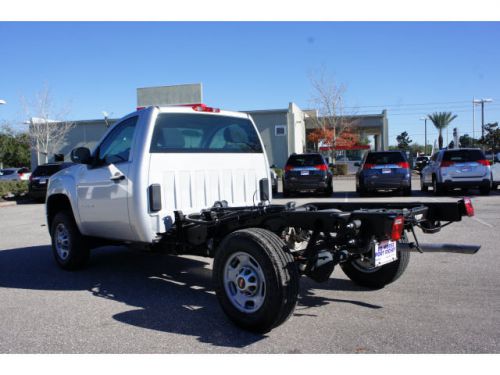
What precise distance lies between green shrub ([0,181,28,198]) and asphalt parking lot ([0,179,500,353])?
51.2ft

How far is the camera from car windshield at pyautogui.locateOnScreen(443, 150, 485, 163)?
1683 centimetres

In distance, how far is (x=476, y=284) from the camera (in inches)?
220

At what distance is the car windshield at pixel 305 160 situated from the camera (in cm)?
1814

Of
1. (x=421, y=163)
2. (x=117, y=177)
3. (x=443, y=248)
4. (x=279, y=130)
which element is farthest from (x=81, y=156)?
(x=279, y=130)

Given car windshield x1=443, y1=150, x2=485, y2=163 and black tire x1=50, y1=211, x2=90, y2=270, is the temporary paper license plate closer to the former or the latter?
black tire x1=50, y1=211, x2=90, y2=270

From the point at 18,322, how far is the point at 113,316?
0.87m

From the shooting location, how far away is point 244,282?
4.25m

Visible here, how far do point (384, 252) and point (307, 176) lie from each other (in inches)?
530

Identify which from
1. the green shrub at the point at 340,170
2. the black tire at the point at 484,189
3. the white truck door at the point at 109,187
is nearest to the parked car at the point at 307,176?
the black tire at the point at 484,189

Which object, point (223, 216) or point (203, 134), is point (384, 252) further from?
point (203, 134)

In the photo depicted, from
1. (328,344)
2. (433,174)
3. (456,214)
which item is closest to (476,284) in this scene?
(456,214)

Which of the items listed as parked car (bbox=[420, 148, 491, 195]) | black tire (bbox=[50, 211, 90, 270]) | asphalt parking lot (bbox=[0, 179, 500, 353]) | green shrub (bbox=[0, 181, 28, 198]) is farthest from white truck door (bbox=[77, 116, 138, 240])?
green shrub (bbox=[0, 181, 28, 198])

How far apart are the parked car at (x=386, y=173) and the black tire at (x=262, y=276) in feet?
43.5
